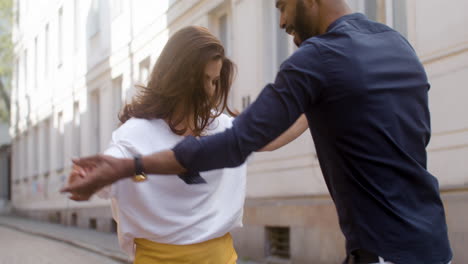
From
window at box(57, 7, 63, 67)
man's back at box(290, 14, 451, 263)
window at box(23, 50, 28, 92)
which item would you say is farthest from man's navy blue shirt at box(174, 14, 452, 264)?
window at box(23, 50, 28, 92)

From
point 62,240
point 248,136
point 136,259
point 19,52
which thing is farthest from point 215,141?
point 19,52

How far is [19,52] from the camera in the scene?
36.2 m

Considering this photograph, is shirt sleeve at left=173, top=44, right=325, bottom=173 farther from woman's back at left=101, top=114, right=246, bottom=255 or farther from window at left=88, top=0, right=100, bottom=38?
window at left=88, top=0, right=100, bottom=38

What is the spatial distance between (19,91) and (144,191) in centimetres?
3525

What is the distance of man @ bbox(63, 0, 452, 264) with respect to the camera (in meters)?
1.83

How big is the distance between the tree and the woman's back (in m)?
35.3

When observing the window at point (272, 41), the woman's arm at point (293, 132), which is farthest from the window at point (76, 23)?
the woman's arm at point (293, 132)

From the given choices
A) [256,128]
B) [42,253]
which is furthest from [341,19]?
[42,253]

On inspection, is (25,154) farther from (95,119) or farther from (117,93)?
(117,93)

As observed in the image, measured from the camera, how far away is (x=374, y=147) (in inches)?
76.7

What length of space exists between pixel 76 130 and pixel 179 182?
22.0 meters

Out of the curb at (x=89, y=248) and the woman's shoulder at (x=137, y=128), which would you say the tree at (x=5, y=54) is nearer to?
the curb at (x=89, y=248)

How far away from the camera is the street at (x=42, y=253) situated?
12078 mm

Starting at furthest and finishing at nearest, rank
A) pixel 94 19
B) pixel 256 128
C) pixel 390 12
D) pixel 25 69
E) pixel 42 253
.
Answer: pixel 25 69 → pixel 94 19 → pixel 42 253 → pixel 390 12 → pixel 256 128
